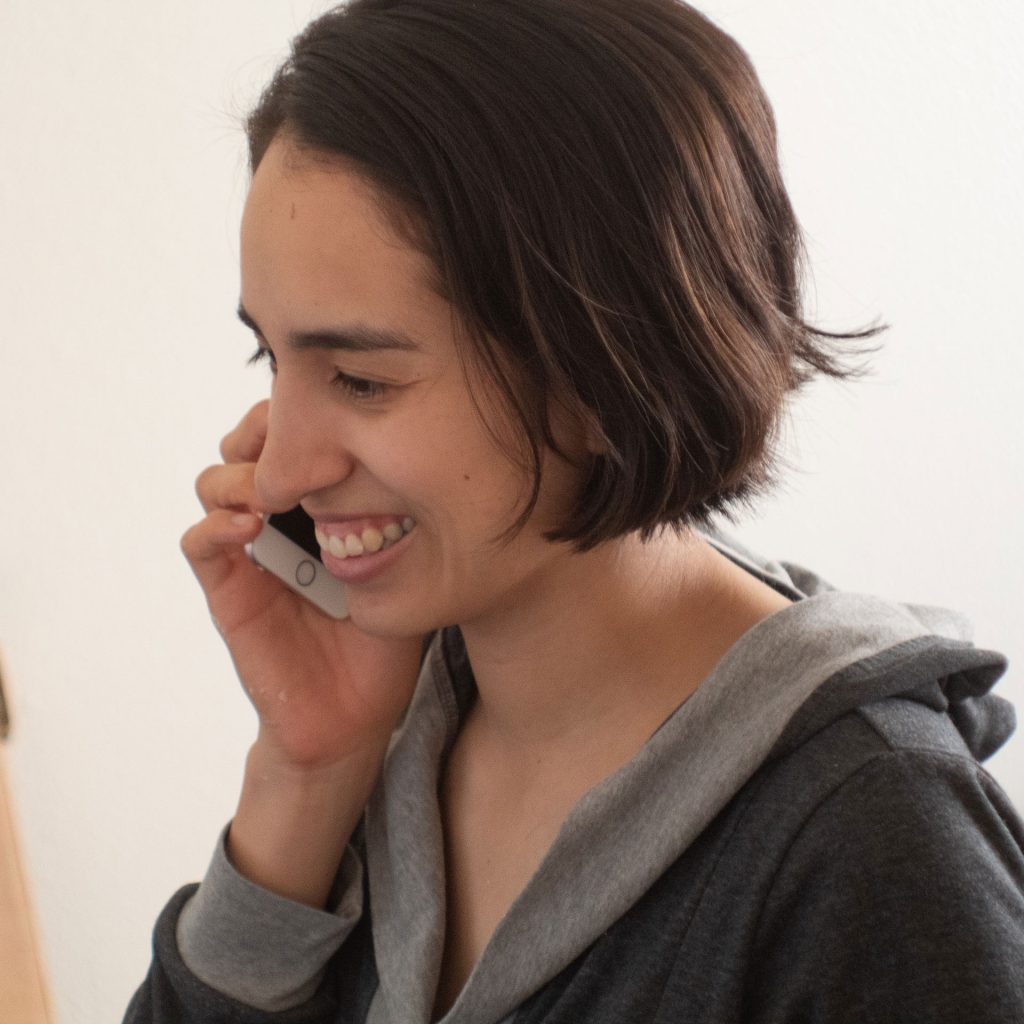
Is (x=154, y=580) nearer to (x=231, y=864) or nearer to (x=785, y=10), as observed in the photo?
(x=231, y=864)

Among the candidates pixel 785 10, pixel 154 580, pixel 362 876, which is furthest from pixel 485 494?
pixel 785 10

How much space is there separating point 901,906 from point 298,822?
1.53 ft

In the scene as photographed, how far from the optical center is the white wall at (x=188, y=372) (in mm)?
1366

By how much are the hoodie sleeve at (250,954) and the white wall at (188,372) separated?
0.65m

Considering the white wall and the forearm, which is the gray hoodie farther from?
the white wall

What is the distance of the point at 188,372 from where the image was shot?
4.76 ft

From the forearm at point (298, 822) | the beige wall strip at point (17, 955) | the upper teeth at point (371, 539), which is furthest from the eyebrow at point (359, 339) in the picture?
the beige wall strip at point (17, 955)

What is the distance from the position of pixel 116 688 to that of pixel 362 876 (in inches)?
27.2

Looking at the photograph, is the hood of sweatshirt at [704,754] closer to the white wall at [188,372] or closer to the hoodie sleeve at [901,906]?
the hoodie sleeve at [901,906]

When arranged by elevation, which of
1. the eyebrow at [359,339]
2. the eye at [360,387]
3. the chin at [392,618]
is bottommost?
A: the chin at [392,618]

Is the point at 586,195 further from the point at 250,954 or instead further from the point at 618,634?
the point at 250,954

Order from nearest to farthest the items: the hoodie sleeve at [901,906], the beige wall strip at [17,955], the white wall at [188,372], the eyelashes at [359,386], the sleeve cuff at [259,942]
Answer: the hoodie sleeve at [901,906]
the eyelashes at [359,386]
the sleeve cuff at [259,942]
the beige wall strip at [17,955]
the white wall at [188,372]

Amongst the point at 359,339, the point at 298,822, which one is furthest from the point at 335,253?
the point at 298,822

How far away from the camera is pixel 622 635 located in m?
0.85
